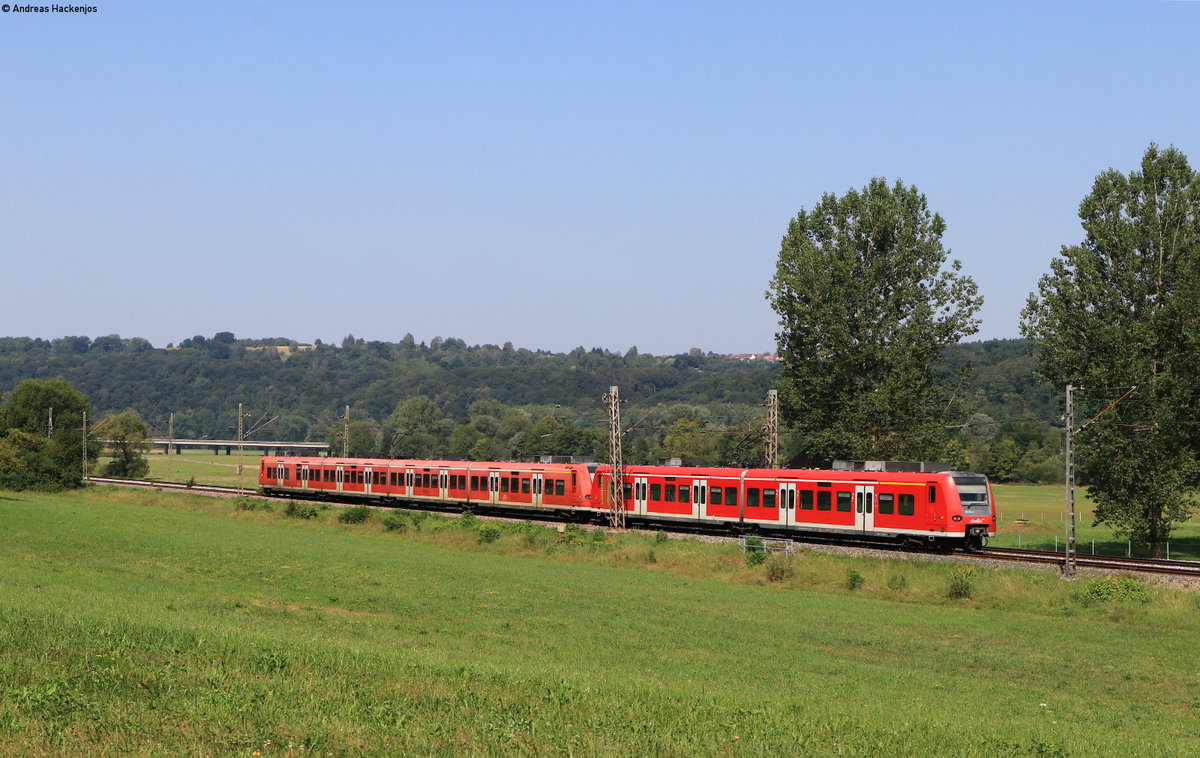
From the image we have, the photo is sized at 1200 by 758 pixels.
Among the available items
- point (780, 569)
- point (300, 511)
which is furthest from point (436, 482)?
point (780, 569)

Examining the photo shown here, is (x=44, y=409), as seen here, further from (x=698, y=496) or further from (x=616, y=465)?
(x=698, y=496)

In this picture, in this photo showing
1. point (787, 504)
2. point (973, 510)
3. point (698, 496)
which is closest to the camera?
point (973, 510)

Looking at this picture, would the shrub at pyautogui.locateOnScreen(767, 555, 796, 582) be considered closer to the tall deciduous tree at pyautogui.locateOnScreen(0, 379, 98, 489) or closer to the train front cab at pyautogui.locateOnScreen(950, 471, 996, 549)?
the train front cab at pyautogui.locateOnScreen(950, 471, 996, 549)

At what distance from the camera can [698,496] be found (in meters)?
54.2

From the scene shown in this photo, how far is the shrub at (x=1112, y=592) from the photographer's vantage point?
32719 mm

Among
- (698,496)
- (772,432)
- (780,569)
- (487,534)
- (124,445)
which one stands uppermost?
(772,432)

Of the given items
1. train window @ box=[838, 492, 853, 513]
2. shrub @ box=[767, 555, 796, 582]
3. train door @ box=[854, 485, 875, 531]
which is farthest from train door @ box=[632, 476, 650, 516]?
shrub @ box=[767, 555, 796, 582]

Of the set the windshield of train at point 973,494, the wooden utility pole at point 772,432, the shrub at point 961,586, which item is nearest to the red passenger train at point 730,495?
the windshield of train at point 973,494

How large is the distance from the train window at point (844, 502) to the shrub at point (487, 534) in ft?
51.5

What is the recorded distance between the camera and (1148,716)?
1916 cm

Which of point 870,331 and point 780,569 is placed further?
point 870,331

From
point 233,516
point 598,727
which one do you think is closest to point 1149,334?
point 598,727

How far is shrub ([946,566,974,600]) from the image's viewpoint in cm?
3538

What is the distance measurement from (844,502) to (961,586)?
12239 millimetres
